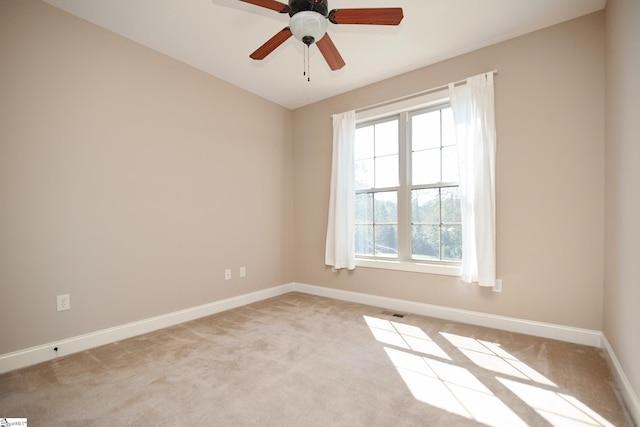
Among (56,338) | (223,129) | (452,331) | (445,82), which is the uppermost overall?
(445,82)

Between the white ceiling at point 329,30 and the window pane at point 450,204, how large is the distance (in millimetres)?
1428

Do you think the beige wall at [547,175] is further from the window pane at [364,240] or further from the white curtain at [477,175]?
the window pane at [364,240]

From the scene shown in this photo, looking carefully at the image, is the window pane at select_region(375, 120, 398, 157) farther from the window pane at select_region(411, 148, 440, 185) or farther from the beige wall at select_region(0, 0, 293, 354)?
the beige wall at select_region(0, 0, 293, 354)

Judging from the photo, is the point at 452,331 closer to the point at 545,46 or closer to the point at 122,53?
the point at 545,46

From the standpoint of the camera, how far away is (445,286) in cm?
306

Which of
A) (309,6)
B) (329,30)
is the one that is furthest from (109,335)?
(329,30)

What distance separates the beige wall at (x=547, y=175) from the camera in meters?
2.37

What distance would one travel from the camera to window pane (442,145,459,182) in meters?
3.09

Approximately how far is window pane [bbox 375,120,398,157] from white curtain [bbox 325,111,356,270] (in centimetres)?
32

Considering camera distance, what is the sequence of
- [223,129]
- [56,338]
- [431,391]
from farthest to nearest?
[223,129]
[56,338]
[431,391]

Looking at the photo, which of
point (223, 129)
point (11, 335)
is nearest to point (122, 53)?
point (223, 129)

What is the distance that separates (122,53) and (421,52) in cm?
290

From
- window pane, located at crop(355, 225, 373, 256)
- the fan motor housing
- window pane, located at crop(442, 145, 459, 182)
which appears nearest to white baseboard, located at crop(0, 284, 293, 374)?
window pane, located at crop(355, 225, 373, 256)

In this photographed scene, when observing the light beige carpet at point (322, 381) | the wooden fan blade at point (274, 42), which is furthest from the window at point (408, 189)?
the wooden fan blade at point (274, 42)
